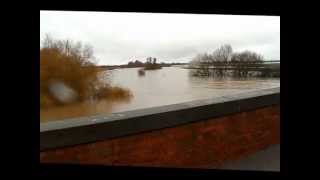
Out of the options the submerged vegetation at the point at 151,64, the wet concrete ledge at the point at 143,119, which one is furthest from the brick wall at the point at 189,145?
the submerged vegetation at the point at 151,64

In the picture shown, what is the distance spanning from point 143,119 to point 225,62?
0.69m

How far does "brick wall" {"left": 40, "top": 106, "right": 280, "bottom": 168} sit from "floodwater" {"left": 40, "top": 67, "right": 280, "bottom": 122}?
23cm

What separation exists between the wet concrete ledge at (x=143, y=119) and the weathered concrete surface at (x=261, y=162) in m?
0.32

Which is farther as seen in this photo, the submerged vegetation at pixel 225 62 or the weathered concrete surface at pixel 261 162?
the submerged vegetation at pixel 225 62

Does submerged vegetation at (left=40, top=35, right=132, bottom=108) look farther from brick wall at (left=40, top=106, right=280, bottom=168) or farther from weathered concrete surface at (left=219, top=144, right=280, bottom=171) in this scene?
weathered concrete surface at (left=219, top=144, right=280, bottom=171)

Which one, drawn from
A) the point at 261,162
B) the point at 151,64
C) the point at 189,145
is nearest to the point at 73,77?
the point at 151,64

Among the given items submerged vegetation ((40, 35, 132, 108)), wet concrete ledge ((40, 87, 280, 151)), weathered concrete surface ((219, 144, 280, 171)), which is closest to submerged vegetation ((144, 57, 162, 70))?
submerged vegetation ((40, 35, 132, 108))

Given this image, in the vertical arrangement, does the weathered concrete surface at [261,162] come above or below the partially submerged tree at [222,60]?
below

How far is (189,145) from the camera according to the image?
2834 mm

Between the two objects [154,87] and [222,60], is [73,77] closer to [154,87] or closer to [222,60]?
[154,87]

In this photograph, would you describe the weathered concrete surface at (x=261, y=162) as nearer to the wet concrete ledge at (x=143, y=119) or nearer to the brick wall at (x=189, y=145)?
the brick wall at (x=189, y=145)

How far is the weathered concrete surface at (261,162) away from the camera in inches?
94.0
